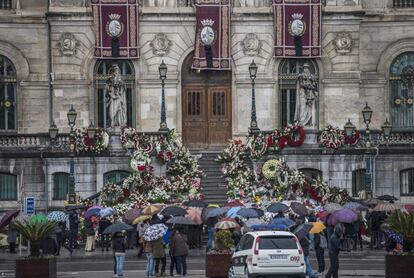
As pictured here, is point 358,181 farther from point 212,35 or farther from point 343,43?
point 212,35

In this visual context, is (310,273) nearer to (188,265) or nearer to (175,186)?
(188,265)

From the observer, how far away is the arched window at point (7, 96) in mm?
86938

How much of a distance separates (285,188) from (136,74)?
442 inches

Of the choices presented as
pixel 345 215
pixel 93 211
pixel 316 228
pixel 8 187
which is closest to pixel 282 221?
pixel 345 215

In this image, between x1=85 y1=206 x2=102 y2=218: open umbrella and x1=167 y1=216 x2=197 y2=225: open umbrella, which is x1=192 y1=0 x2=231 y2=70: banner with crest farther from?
x1=167 y1=216 x2=197 y2=225: open umbrella

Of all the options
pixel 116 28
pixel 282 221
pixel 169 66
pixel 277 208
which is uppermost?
pixel 116 28

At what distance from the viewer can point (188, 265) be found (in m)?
67.2

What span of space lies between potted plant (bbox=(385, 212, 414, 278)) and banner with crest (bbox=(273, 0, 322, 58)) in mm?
27132

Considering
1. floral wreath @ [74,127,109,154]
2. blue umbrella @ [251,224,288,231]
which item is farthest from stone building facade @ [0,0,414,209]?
blue umbrella @ [251,224,288,231]

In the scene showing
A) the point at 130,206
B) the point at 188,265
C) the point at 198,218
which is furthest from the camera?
the point at 130,206

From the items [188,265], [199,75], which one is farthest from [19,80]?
[188,265]

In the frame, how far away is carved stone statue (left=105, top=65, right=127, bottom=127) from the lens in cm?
8512

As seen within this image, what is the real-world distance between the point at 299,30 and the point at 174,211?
60.1ft

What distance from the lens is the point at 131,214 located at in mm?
73188
